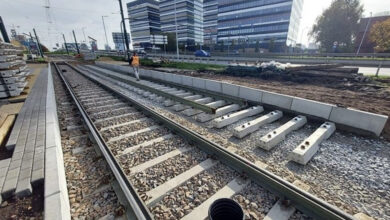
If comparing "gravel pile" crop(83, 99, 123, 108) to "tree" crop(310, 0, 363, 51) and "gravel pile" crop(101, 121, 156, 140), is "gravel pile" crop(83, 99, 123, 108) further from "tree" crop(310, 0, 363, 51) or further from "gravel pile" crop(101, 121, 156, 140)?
"tree" crop(310, 0, 363, 51)

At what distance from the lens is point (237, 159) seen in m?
3.06

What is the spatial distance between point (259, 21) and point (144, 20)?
236ft

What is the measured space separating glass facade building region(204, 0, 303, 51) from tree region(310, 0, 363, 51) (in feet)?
60.4

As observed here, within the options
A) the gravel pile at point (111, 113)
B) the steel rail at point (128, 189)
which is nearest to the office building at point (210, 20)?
the gravel pile at point (111, 113)

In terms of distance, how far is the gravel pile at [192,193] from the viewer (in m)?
2.33

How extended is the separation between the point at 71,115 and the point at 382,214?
773 centimetres

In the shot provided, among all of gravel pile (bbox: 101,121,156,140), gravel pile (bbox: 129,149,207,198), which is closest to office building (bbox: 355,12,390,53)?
gravel pile (bbox: 101,121,156,140)

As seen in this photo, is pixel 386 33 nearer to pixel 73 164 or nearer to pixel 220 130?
pixel 220 130

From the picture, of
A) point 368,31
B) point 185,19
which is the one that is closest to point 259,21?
point 185,19

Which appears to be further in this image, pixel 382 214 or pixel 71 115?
pixel 71 115

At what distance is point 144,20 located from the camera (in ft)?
360

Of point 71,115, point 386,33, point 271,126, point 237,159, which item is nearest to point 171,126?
point 237,159

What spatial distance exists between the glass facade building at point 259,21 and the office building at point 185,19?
16.7 metres

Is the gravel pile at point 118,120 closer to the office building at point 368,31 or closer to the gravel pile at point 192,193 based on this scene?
the gravel pile at point 192,193
